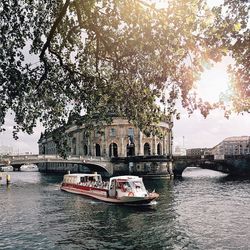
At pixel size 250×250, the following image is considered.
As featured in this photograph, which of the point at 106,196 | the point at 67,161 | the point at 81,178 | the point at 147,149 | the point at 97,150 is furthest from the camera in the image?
the point at 147,149

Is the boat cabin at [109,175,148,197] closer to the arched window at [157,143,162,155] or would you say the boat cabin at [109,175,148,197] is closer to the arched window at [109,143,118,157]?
the arched window at [109,143,118,157]

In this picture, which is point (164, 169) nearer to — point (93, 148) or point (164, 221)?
point (93, 148)

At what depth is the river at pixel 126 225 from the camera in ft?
83.2

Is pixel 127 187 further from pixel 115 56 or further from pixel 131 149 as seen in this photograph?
pixel 131 149

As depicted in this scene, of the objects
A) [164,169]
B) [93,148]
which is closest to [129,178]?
[164,169]

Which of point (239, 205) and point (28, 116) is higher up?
point (28, 116)

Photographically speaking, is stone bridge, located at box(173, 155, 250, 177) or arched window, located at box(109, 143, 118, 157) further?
arched window, located at box(109, 143, 118, 157)

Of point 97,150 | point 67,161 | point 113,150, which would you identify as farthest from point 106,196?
point 97,150

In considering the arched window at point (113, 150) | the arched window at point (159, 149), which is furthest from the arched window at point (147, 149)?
the arched window at point (113, 150)

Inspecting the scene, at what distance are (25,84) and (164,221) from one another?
22.5 m

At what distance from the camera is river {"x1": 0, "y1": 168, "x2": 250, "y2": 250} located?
83.2 feet

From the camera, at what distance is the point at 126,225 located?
32.3 m

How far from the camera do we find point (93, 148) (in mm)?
117062

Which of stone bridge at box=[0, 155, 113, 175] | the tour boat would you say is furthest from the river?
stone bridge at box=[0, 155, 113, 175]
